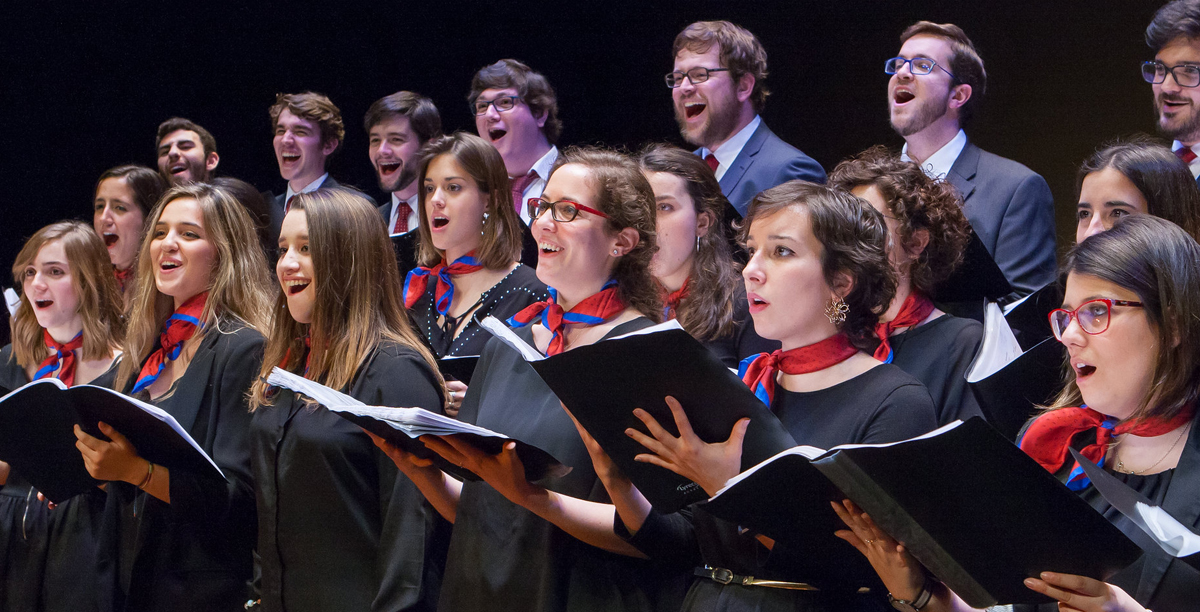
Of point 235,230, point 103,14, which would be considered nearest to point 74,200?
point 103,14

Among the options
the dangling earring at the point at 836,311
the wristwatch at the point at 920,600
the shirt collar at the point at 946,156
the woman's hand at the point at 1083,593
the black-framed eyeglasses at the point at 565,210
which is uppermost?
the shirt collar at the point at 946,156

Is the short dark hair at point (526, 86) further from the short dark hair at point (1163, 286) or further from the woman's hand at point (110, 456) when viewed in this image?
the short dark hair at point (1163, 286)

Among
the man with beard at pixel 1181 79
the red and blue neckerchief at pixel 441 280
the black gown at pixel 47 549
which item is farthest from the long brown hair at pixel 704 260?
the black gown at pixel 47 549

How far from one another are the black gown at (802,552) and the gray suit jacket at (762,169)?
171cm

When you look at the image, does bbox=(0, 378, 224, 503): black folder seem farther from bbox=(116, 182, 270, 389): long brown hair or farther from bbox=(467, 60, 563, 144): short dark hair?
bbox=(467, 60, 563, 144): short dark hair

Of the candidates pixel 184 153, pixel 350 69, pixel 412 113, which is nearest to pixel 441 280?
pixel 412 113

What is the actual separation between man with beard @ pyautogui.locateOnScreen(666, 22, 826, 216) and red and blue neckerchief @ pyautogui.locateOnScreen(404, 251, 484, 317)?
100 cm

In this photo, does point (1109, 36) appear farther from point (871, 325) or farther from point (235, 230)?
point (235, 230)

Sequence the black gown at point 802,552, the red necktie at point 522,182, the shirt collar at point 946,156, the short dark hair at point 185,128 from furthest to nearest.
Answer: the short dark hair at point 185,128 < the red necktie at point 522,182 < the shirt collar at point 946,156 < the black gown at point 802,552

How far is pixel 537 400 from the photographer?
2.24 m

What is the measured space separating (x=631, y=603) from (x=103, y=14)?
5.04 m

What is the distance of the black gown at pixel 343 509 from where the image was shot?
2.44m

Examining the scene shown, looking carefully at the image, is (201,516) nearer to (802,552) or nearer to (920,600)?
(802,552)

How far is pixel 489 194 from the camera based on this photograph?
11.0 feet
